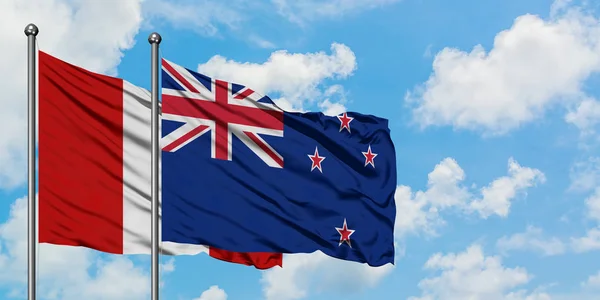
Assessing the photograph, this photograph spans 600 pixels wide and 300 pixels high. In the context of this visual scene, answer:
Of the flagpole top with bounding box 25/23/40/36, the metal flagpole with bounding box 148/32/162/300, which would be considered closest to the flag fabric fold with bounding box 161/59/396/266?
the metal flagpole with bounding box 148/32/162/300

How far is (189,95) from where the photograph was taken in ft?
60.5

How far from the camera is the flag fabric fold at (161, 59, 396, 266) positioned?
18.3 m

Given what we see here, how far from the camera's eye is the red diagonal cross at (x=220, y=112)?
18.3 meters

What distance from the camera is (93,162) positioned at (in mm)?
17219

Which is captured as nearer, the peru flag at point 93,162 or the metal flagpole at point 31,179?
the metal flagpole at point 31,179

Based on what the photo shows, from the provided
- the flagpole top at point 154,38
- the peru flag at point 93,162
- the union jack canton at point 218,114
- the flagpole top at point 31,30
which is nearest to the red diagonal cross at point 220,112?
the union jack canton at point 218,114

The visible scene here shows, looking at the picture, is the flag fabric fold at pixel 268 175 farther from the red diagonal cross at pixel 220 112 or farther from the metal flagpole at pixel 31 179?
the metal flagpole at pixel 31 179

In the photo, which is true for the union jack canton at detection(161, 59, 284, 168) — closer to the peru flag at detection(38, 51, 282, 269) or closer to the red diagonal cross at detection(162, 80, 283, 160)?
the red diagonal cross at detection(162, 80, 283, 160)

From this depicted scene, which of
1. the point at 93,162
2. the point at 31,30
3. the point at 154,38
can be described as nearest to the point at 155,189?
the point at 93,162

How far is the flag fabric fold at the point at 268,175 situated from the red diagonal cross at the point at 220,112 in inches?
0.7

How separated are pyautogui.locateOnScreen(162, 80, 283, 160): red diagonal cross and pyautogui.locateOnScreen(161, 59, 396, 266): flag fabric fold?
17mm

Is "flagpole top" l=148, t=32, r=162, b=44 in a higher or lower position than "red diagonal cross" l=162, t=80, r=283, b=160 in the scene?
higher

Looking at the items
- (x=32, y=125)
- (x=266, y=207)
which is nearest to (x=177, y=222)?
(x=266, y=207)

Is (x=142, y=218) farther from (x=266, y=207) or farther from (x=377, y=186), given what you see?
(x=377, y=186)
